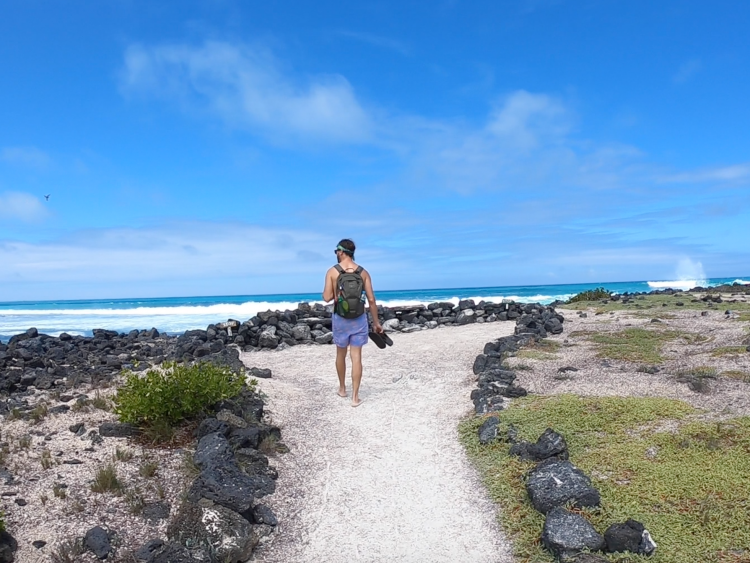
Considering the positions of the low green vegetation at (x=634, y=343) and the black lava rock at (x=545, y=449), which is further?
the low green vegetation at (x=634, y=343)

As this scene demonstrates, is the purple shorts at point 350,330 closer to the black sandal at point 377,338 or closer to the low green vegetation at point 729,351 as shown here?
the black sandal at point 377,338

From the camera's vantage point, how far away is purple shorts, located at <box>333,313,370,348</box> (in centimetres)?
959

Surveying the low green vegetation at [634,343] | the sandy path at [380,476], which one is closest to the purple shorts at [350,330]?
the sandy path at [380,476]

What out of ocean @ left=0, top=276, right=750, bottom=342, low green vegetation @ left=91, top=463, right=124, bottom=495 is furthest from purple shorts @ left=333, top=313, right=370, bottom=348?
ocean @ left=0, top=276, right=750, bottom=342

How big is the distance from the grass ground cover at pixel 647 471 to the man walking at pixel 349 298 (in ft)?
7.27

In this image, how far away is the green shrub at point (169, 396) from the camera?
25.1 ft

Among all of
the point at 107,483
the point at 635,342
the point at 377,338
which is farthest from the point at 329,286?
the point at 635,342

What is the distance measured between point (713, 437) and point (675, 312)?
15.8 meters

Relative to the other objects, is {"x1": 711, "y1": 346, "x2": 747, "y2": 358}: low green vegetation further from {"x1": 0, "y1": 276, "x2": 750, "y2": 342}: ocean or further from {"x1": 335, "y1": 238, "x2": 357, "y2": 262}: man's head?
{"x1": 0, "y1": 276, "x2": 750, "y2": 342}: ocean

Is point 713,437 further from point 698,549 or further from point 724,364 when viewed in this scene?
point 724,364

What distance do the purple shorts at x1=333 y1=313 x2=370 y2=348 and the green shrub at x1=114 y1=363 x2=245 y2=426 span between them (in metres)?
2.00

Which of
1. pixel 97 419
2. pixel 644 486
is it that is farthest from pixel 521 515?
pixel 97 419

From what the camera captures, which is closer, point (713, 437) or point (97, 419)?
point (713, 437)

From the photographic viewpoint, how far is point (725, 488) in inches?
224
